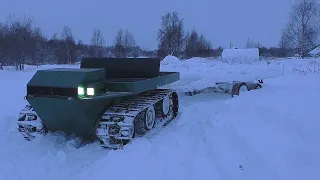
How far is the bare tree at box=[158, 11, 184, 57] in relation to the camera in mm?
54094

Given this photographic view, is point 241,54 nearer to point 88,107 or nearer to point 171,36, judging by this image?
point 171,36

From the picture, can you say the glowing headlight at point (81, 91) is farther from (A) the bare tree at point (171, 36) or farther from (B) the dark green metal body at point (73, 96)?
(A) the bare tree at point (171, 36)

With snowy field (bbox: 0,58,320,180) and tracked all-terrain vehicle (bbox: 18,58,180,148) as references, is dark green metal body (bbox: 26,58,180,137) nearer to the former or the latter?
tracked all-terrain vehicle (bbox: 18,58,180,148)

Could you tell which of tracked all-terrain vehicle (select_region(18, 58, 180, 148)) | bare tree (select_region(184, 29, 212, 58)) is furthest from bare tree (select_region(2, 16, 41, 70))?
bare tree (select_region(184, 29, 212, 58))

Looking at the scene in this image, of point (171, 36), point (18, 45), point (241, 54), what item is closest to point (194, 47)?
point (171, 36)

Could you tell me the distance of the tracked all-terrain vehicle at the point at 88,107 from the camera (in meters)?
5.22

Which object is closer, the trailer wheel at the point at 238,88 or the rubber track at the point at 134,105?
the rubber track at the point at 134,105

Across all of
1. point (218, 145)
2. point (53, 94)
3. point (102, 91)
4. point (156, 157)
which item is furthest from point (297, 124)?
point (53, 94)

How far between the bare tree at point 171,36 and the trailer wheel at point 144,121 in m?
47.5

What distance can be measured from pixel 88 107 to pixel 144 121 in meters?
1.28

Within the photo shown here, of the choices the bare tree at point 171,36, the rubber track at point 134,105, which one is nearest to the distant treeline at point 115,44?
the bare tree at point 171,36

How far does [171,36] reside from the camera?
2152 inches

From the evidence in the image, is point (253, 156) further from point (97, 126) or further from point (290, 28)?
point (290, 28)

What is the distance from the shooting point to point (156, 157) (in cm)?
510
